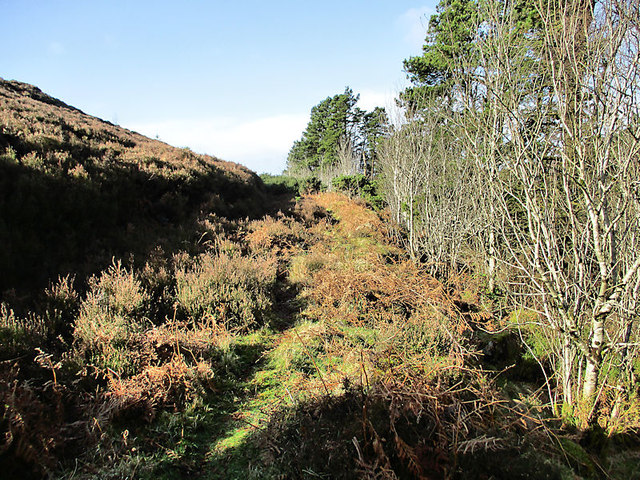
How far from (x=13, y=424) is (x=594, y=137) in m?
5.13

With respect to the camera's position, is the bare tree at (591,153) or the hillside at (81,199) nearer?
the bare tree at (591,153)

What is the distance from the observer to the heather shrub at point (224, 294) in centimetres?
488

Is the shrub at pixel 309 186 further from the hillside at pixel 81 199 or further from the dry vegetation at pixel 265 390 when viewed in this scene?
the dry vegetation at pixel 265 390

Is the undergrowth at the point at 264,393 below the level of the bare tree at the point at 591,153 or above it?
below

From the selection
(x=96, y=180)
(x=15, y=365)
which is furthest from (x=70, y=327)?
(x=96, y=180)

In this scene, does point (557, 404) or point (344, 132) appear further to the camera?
point (344, 132)

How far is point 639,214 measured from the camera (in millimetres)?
2711

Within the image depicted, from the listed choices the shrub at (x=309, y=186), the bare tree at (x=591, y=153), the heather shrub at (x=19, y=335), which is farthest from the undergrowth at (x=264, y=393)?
the shrub at (x=309, y=186)

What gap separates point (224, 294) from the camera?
17.2 ft

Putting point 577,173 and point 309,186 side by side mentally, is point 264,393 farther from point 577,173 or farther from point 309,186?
point 309,186

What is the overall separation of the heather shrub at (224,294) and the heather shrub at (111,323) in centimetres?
70

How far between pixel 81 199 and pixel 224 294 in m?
4.68

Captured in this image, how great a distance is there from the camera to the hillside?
549 cm

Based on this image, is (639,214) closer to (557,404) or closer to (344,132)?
(557,404)
